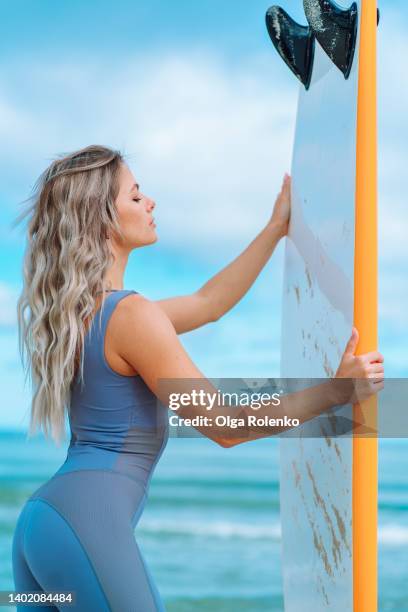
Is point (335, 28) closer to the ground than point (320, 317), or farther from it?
farther from it

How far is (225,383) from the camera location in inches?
73.2

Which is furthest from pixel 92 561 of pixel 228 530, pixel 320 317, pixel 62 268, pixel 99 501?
pixel 228 530

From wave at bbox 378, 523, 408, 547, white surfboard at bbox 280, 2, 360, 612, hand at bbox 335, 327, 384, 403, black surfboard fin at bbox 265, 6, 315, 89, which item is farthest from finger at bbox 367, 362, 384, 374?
wave at bbox 378, 523, 408, 547

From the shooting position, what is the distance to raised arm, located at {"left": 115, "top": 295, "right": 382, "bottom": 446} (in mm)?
1570

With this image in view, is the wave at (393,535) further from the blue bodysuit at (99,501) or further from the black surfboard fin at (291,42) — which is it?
the blue bodysuit at (99,501)

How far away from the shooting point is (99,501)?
62.5 inches

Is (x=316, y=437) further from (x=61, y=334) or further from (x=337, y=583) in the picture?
(x=61, y=334)

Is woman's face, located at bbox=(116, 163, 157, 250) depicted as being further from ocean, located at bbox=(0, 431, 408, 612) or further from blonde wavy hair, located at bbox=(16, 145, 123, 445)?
ocean, located at bbox=(0, 431, 408, 612)

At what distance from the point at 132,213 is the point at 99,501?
22.9 inches

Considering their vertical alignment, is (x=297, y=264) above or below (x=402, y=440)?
below

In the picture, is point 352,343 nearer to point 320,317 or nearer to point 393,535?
point 320,317

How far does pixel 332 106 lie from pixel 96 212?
639mm

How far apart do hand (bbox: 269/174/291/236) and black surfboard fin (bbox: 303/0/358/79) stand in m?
0.47

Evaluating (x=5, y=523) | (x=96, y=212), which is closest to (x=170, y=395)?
(x=96, y=212)
